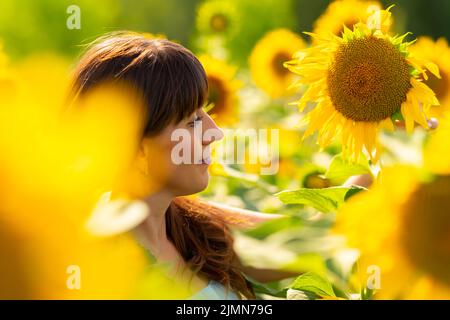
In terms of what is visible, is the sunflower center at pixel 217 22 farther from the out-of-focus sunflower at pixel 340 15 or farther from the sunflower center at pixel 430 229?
the sunflower center at pixel 430 229

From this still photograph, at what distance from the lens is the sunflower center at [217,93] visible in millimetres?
1211

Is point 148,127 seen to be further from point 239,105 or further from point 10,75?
point 239,105

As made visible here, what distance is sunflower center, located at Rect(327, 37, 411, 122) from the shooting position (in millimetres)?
608

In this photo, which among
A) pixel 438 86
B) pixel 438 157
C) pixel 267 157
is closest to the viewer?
pixel 438 157

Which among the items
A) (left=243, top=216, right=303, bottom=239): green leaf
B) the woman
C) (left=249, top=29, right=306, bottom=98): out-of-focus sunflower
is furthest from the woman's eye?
(left=249, top=29, right=306, bottom=98): out-of-focus sunflower

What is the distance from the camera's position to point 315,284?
1.90ft

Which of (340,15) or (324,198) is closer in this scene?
(324,198)

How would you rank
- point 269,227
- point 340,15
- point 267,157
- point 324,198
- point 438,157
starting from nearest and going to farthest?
point 438,157 → point 269,227 → point 324,198 → point 267,157 → point 340,15

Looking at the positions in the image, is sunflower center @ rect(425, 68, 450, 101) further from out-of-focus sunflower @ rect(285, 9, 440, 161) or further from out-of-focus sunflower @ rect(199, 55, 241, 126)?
out-of-focus sunflower @ rect(199, 55, 241, 126)

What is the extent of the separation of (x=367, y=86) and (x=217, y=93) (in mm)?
637

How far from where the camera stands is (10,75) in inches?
19.1

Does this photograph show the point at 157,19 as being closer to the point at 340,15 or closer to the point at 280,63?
the point at 280,63

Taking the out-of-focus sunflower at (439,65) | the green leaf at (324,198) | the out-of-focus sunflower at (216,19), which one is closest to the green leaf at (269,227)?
the green leaf at (324,198)

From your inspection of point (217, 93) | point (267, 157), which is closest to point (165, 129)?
point (267, 157)
